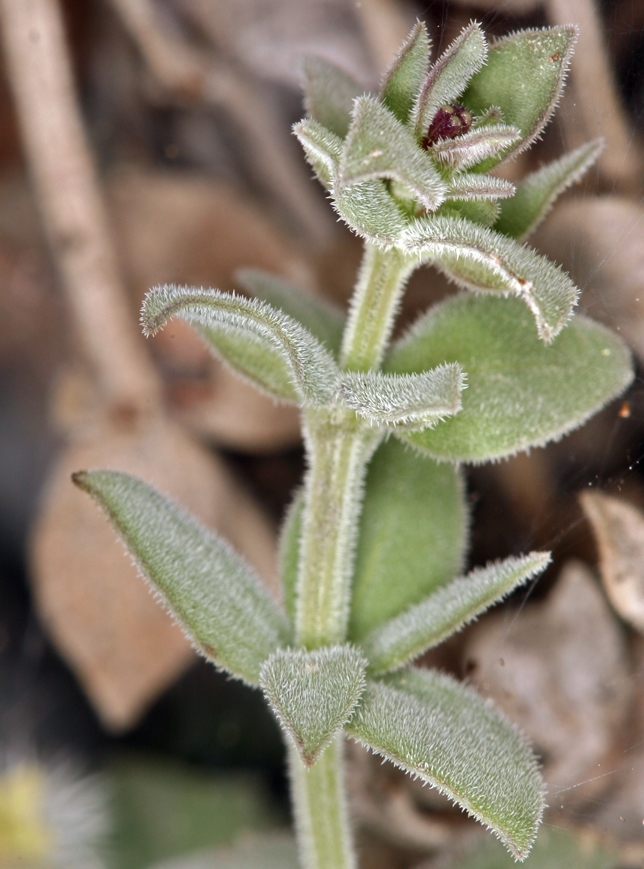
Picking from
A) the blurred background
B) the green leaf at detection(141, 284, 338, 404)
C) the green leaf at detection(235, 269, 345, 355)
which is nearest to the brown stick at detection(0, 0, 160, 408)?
the blurred background

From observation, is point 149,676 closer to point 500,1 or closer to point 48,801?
point 48,801

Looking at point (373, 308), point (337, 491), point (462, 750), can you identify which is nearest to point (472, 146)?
point (373, 308)

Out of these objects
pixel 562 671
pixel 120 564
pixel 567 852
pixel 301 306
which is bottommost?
pixel 120 564

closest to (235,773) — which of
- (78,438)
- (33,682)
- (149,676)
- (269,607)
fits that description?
(149,676)

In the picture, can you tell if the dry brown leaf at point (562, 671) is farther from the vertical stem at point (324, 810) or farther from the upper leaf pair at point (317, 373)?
the upper leaf pair at point (317, 373)

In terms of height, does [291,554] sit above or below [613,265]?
below

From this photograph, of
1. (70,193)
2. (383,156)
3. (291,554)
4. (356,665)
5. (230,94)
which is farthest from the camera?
(230,94)

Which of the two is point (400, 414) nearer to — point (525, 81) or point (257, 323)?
point (257, 323)
